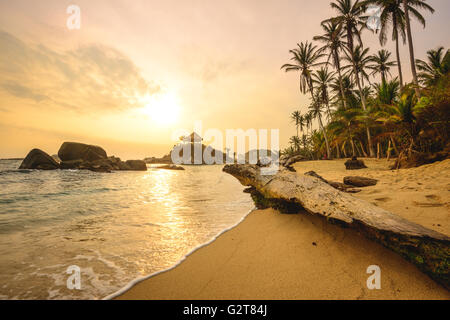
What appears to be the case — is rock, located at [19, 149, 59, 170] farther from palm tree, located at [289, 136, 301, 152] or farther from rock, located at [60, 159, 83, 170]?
palm tree, located at [289, 136, 301, 152]

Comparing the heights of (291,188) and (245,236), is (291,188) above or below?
above

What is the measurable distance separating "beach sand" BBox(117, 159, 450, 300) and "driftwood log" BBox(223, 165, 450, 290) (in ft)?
0.61

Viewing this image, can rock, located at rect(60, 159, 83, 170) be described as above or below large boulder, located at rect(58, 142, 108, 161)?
below

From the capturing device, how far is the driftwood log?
4.63 feet

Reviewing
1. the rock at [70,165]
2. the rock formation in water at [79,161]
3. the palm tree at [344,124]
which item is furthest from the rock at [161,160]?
the palm tree at [344,124]

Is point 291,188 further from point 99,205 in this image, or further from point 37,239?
point 99,205

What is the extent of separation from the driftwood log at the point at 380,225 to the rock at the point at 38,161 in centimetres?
3550

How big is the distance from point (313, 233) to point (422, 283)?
1065 millimetres

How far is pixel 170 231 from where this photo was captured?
3.21 meters

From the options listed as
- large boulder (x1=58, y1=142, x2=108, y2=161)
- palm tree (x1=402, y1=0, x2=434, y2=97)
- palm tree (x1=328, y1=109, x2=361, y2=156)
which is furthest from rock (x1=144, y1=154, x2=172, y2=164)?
palm tree (x1=402, y1=0, x2=434, y2=97)

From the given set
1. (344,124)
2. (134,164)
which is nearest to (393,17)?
(344,124)

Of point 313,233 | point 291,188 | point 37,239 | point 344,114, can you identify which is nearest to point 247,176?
point 291,188

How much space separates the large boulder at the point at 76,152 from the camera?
3391cm
